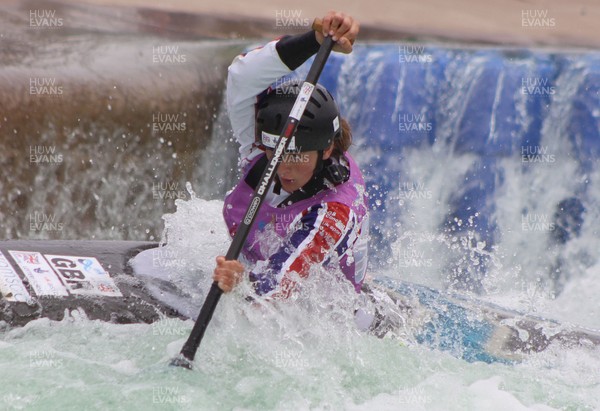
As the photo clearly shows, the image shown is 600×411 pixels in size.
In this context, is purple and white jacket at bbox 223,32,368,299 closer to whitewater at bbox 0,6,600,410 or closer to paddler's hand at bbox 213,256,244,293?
paddler's hand at bbox 213,256,244,293

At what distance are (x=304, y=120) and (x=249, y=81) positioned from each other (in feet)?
1.19

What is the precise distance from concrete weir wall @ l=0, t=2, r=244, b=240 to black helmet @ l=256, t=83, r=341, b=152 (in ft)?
13.2

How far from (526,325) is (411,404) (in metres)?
1.18

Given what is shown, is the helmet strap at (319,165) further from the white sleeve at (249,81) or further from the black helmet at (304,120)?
the white sleeve at (249,81)

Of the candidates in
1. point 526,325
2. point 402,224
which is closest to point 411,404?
point 526,325

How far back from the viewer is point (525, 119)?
723 cm

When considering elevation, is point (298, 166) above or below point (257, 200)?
above

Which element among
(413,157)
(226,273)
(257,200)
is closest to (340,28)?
(257,200)

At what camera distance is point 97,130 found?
293 inches

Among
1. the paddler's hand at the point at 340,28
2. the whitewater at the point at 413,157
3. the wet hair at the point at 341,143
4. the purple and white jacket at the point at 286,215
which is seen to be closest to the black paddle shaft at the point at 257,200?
the paddler's hand at the point at 340,28

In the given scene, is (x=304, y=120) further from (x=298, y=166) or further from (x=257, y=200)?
(x=257, y=200)

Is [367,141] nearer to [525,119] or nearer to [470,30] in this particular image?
[525,119]

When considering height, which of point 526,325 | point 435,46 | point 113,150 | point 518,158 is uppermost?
point 435,46

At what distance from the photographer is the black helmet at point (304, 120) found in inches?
142
